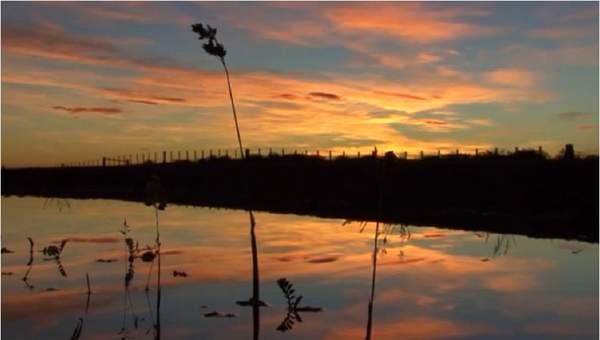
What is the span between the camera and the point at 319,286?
14.1 metres

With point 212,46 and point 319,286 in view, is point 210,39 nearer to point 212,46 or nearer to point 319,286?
point 212,46

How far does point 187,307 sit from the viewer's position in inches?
473

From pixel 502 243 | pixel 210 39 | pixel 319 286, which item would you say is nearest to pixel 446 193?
pixel 502 243

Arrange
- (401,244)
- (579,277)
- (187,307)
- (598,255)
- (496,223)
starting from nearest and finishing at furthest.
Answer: (187,307)
(579,277)
(598,255)
(401,244)
(496,223)

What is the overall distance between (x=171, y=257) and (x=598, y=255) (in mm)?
8991

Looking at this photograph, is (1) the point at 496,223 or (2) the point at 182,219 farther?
(2) the point at 182,219

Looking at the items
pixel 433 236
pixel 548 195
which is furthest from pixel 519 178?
pixel 433 236

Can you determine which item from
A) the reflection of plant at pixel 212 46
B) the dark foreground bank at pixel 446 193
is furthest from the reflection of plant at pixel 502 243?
the reflection of plant at pixel 212 46

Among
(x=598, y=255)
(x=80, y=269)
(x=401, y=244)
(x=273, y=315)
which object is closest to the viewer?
(x=273, y=315)

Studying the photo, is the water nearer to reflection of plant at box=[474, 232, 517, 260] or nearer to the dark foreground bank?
reflection of plant at box=[474, 232, 517, 260]

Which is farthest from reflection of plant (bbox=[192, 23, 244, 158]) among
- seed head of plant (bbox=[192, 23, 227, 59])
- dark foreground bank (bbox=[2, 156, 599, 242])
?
dark foreground bank (bbox=[2, 156, 599, 242])

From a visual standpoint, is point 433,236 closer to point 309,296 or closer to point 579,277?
point 579,277

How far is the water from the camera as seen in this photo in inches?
413

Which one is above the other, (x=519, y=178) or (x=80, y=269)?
(x=519, y=178)
